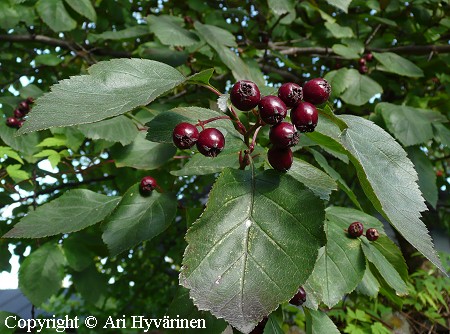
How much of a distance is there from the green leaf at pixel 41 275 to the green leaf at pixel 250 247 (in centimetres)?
133

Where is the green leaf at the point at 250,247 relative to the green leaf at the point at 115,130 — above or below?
above

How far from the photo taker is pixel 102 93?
846 mm

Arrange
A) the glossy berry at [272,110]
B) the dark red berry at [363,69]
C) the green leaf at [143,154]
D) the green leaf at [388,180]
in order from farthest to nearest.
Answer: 1. the dark red berry at [363,69]
2. the green leaf at [143,154]
3. the glossy berry at [272,110]
4. the green leaf at [388,180]

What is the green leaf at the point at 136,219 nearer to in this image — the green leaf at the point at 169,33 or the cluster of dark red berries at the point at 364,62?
the green leaf at the point at 169,33

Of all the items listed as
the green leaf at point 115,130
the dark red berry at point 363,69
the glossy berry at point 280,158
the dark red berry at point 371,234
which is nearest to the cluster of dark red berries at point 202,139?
the glossy berry at point 280,158

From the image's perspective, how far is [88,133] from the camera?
1940 millimetres

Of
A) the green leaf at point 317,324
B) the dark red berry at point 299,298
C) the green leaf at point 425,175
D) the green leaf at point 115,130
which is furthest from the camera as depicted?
the green leaf at point 425,175

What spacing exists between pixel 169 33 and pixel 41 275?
4.48 feet

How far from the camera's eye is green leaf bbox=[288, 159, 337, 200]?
1.02m

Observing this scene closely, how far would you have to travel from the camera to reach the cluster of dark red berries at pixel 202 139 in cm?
92

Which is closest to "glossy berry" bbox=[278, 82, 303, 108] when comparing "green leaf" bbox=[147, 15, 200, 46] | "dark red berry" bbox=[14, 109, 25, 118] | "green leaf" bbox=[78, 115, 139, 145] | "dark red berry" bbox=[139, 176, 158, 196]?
"dark red berry" bbox=[139, 176, 158, 196]

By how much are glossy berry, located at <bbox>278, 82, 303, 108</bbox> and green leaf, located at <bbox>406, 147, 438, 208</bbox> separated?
1868 millimetres

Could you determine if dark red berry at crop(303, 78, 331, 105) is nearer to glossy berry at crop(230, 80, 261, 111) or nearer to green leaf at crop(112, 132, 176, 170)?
glossy berry at crop(230, 80, 261, 111)

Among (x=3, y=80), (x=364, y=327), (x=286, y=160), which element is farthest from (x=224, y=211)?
(x=3, y=80)
